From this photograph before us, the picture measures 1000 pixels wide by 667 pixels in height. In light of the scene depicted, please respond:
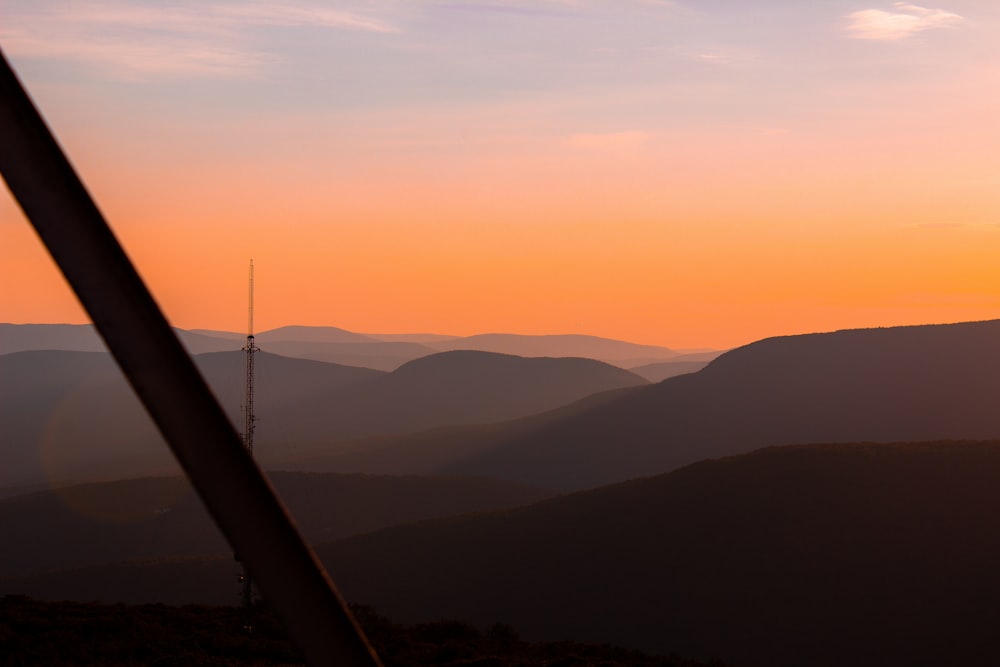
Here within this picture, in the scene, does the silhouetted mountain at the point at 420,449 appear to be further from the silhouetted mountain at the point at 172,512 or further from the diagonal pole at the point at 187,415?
the diagonal pole at the point at 187,415

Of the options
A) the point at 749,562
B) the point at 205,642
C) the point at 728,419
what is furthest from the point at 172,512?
the point at 205,642

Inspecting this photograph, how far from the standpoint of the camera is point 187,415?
1400 millimetres

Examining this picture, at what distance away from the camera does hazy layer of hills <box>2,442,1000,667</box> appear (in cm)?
3462

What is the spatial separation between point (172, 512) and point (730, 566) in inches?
2004

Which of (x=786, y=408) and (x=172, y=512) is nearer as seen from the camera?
(x=172, y=512)

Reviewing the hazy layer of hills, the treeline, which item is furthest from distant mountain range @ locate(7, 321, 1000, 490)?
the treeline

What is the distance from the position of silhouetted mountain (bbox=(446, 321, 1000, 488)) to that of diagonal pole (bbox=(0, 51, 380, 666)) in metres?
93.0

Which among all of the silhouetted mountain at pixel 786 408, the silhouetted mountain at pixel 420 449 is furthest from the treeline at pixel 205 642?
the silhouetted mountain at pixel 420 449

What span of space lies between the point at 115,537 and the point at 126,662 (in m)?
60.9

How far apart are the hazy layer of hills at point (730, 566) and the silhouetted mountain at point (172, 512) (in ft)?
48.1

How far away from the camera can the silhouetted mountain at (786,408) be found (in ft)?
309

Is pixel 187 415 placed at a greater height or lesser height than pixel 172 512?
greater

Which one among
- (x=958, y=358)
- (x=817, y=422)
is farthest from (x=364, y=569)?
(x=958, y=358)

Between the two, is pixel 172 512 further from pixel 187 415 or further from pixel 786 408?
pixel 187 415
